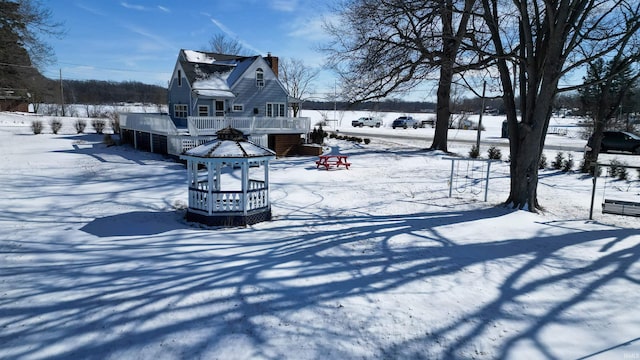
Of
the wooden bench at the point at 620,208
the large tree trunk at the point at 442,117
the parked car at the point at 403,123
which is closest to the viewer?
the wooden bench at the point at 620,208

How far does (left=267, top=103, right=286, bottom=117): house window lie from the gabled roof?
3328mm

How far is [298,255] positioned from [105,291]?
3.24m

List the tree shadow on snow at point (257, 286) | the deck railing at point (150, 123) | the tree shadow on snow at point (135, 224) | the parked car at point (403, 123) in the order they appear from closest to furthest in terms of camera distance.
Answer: the tree shadow on snow at point (257, 286) → the tree shadow on snow at point (135, 224) → the deck railing at point (150, 123) → the parked car at point (403, 123)

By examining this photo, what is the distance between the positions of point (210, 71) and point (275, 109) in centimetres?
543

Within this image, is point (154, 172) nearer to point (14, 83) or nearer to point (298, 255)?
point (298, 255)

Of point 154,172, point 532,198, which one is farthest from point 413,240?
point 154,172

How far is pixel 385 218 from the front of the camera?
10711mm

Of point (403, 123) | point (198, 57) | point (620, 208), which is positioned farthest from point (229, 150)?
point (403, 123)

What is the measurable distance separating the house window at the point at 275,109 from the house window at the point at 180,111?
605 centimetres

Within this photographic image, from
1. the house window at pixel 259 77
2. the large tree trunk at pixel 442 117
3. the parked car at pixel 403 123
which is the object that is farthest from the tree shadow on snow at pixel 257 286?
the parked car at pixel 403 123

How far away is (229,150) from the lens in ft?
34.2

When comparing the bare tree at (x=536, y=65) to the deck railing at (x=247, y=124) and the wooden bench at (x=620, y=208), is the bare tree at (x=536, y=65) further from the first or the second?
the deck railing at (x=247, y=124)

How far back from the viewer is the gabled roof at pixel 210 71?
27.1 metres

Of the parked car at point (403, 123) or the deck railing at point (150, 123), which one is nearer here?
the deck railing at point (150, 123)
